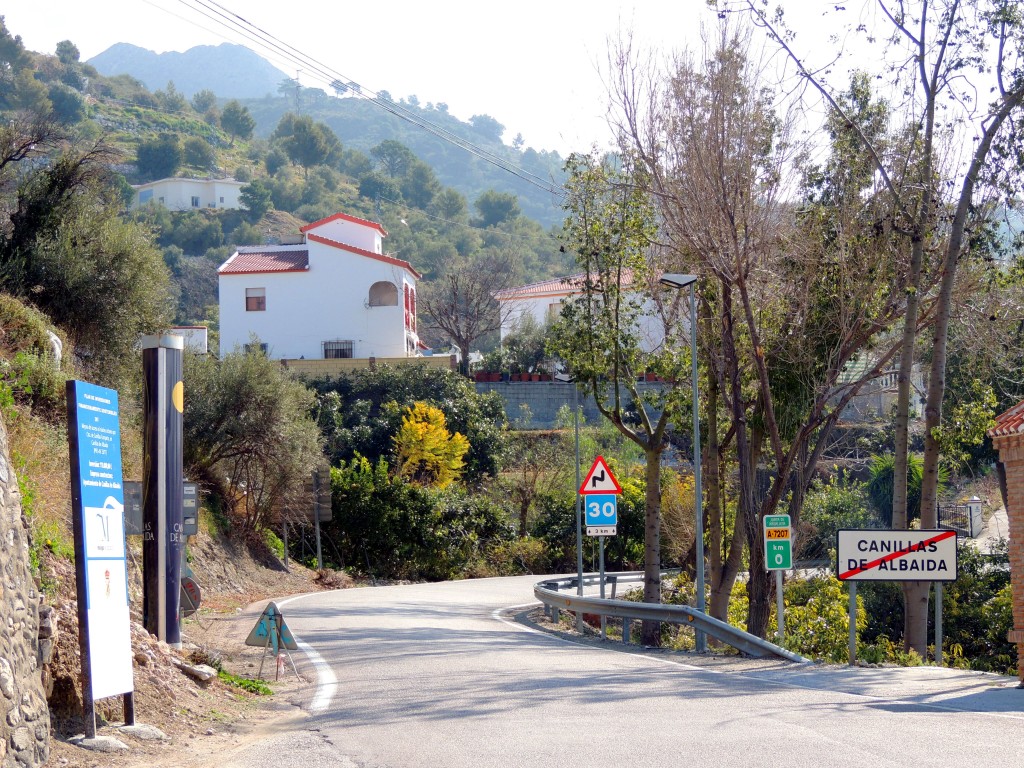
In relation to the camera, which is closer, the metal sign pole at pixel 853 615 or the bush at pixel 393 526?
the metal sign pole at pixel 853 615

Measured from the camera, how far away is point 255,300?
58.0 metres

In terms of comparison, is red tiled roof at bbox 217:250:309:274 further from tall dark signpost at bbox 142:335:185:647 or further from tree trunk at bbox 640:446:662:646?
tall dark signpost at bbox 142:335:185:647

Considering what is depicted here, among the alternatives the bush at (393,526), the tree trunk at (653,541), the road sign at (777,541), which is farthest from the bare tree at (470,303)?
the road sign at (777,541)

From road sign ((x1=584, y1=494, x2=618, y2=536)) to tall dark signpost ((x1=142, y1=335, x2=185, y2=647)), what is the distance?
38.9 ft

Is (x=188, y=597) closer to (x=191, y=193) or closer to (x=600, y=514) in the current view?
(x=600, y=514)

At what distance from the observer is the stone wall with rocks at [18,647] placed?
7160 millimetres

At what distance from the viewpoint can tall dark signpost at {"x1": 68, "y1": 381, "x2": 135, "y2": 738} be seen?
328 inches

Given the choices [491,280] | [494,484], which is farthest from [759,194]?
[491,280]

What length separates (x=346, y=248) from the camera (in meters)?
57.2

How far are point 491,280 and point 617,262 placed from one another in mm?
48358

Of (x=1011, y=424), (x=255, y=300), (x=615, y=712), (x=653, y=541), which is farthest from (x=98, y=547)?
(x=255, y=300)

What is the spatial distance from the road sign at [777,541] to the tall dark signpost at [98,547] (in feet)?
33.2

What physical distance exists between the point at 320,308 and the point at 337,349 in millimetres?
2439

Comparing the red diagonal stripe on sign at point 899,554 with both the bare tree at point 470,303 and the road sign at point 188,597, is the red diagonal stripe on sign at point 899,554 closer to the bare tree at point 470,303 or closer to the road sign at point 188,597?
the road sign at point 188,597
